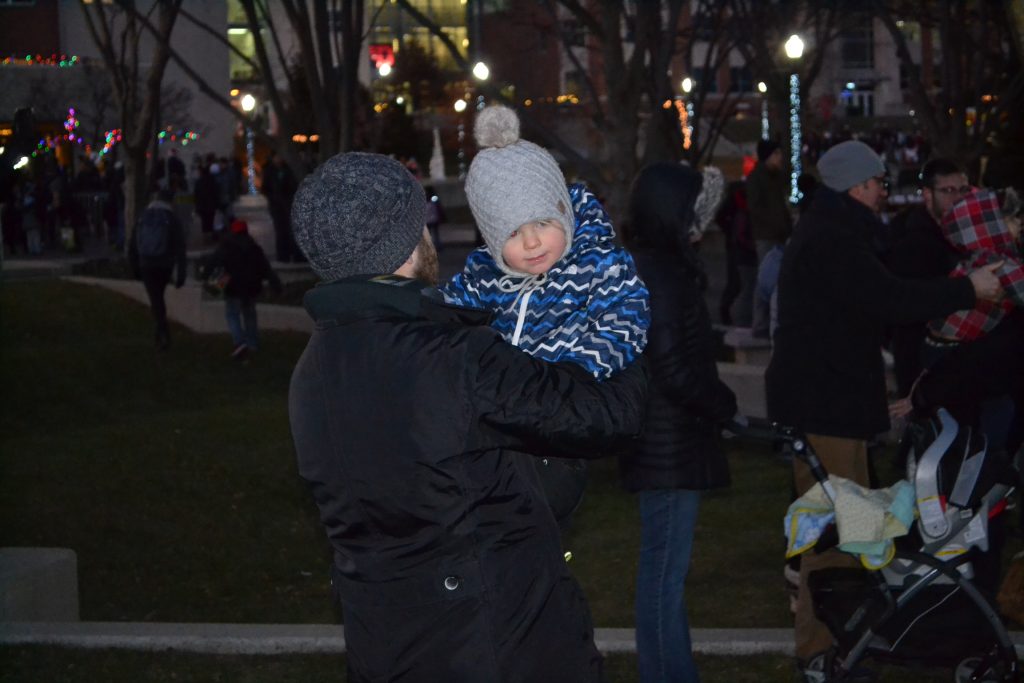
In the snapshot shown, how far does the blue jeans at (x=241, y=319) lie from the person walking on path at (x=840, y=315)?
40.6 ft

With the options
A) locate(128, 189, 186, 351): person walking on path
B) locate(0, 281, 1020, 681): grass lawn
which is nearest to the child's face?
locate(0, 281, 1020, 681): grass lawn

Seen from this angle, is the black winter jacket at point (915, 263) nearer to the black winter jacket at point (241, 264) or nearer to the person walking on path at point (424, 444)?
the person walking on path at point (424, 444)

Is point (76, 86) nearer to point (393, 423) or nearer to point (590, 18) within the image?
point (590, 18)

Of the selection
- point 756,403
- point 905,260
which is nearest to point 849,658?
point 905,260

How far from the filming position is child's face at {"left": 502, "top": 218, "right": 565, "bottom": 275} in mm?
3613

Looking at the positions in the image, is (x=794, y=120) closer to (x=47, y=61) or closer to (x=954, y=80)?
(x=954, y=80)

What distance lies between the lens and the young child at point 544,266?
347cm

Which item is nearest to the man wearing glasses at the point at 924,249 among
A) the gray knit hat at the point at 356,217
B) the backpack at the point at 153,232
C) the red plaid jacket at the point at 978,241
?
the red plaid jacket at the point at 978,241

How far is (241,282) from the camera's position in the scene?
60.0ft

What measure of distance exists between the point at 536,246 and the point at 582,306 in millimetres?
190

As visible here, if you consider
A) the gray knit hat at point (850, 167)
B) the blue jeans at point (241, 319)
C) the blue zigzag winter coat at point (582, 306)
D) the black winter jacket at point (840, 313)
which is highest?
the gray knit hat at point (850, 167)

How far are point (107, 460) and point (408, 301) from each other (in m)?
9.84

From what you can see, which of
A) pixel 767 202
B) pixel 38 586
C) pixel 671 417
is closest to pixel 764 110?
pixel 767 202

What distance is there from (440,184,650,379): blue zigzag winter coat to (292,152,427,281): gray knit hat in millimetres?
286
